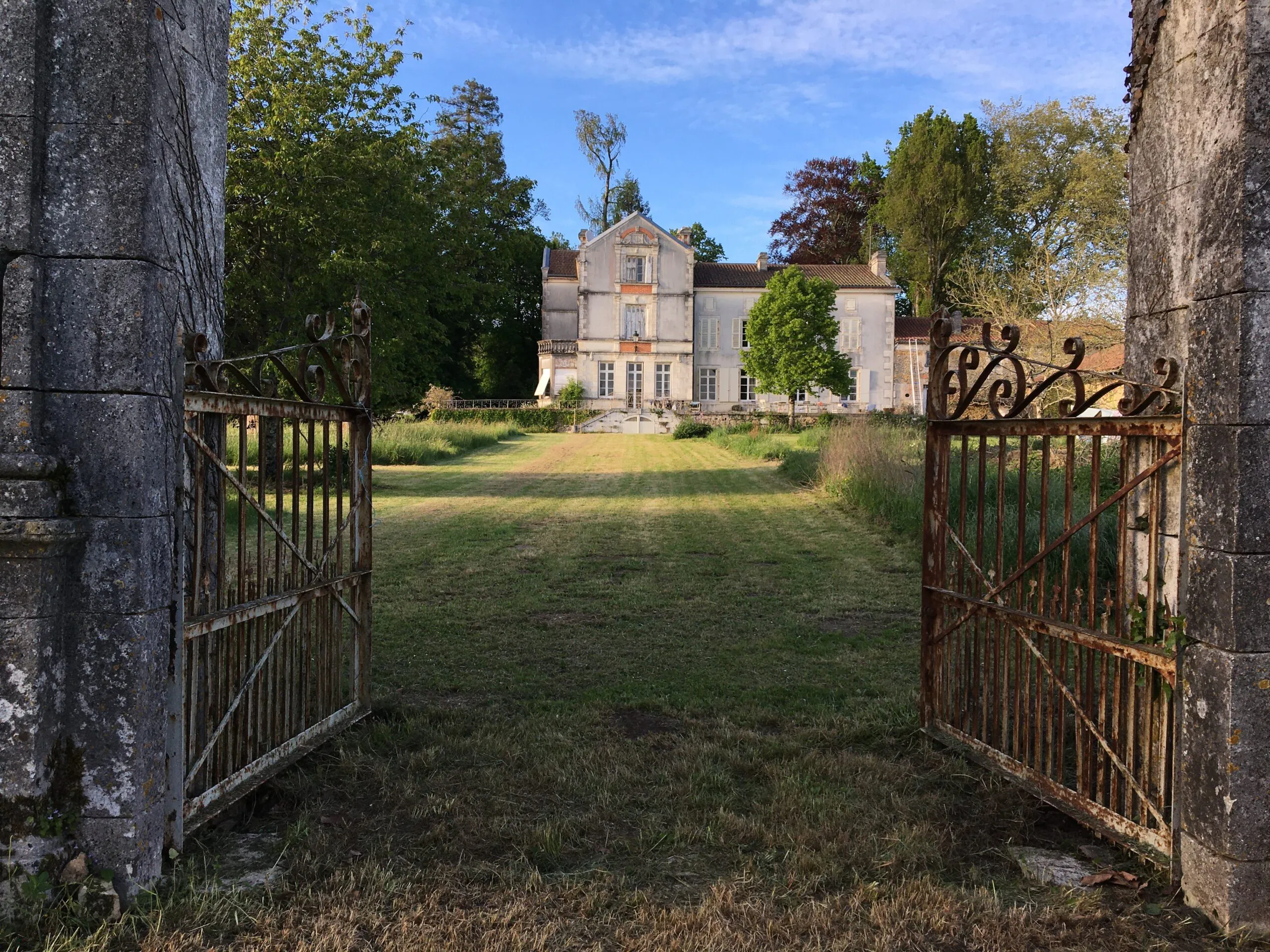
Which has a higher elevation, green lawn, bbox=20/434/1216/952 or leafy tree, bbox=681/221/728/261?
leafy tree, bbox=681/221/728/261

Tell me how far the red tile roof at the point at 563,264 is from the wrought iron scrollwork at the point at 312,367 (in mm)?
43132

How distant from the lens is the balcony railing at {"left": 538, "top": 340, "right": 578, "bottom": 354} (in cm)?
4534

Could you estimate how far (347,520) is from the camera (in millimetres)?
4590

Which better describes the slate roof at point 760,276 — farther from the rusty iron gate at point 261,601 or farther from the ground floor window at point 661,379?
the rusty iron gate at point 261,601

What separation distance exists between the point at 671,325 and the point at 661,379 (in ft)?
8.67

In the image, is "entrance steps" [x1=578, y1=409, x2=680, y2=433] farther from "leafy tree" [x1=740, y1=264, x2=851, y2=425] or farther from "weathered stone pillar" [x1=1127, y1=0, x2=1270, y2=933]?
"weathered stone pillar" [x1=1127, y1=0, x2=1270, y2=933]

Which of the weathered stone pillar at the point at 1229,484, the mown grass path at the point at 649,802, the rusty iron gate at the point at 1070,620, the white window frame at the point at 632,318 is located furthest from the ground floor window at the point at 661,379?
the weathered stone pillar at the point at 1229,484

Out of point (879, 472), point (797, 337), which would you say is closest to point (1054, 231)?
point (797, 337)

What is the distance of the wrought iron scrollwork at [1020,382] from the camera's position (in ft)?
10.4

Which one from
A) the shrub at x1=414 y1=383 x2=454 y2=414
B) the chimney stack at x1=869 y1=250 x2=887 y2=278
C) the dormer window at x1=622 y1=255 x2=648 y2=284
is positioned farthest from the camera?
the chimney stack at x1=869 y1=250 x2=887 y2=278

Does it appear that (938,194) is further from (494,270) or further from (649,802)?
(649,802)

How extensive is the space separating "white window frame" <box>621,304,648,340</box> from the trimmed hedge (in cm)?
547

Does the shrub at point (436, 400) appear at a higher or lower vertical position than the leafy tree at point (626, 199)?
lower

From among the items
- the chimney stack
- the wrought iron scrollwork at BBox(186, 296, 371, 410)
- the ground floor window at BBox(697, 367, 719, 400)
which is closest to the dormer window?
the ground floor window at BBox(697, 367, 719, 400)
